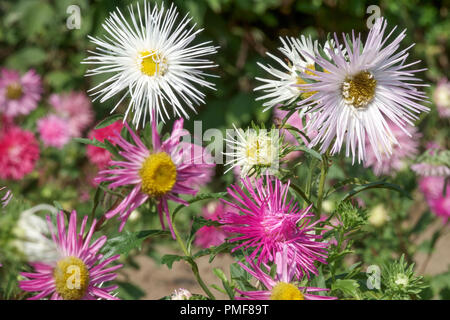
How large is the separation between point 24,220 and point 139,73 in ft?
0.80

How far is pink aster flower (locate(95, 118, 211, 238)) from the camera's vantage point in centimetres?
56

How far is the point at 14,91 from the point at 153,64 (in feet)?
3.96

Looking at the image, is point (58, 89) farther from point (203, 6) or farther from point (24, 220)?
point (24, 220)

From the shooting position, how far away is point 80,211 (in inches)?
49.5

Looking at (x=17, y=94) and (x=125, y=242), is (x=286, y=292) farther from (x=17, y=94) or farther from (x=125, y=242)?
(x=17, y=94)

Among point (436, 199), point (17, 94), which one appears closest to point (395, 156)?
point (436, 199)

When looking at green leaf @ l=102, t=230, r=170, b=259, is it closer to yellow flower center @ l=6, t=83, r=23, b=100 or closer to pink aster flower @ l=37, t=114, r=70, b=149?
pink aster flower @ l=37, t=114, r=70, b=149

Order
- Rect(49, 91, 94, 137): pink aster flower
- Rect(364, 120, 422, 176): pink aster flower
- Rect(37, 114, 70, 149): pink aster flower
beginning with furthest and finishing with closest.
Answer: Rect(49, 91, 94, 137): pink aster flower → Rect(37, 114, 70, 149): pink aster flower → Rect(364, 120, 422, 176): pink aster flower

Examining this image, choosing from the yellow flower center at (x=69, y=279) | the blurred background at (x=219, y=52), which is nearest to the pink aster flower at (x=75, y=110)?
the blurred background at (x=219, y=52)

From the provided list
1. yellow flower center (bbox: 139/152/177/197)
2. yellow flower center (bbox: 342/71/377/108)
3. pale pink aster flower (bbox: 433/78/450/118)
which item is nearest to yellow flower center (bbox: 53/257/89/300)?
yellow flower center (bbox: 139/152/177/197)

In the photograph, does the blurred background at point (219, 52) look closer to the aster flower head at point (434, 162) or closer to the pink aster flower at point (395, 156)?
the pink aster flower at point (395, 156)

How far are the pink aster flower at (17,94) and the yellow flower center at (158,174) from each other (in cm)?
124

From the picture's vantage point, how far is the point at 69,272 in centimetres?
56

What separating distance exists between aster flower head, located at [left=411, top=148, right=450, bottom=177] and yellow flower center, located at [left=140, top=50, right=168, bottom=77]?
551 mm
